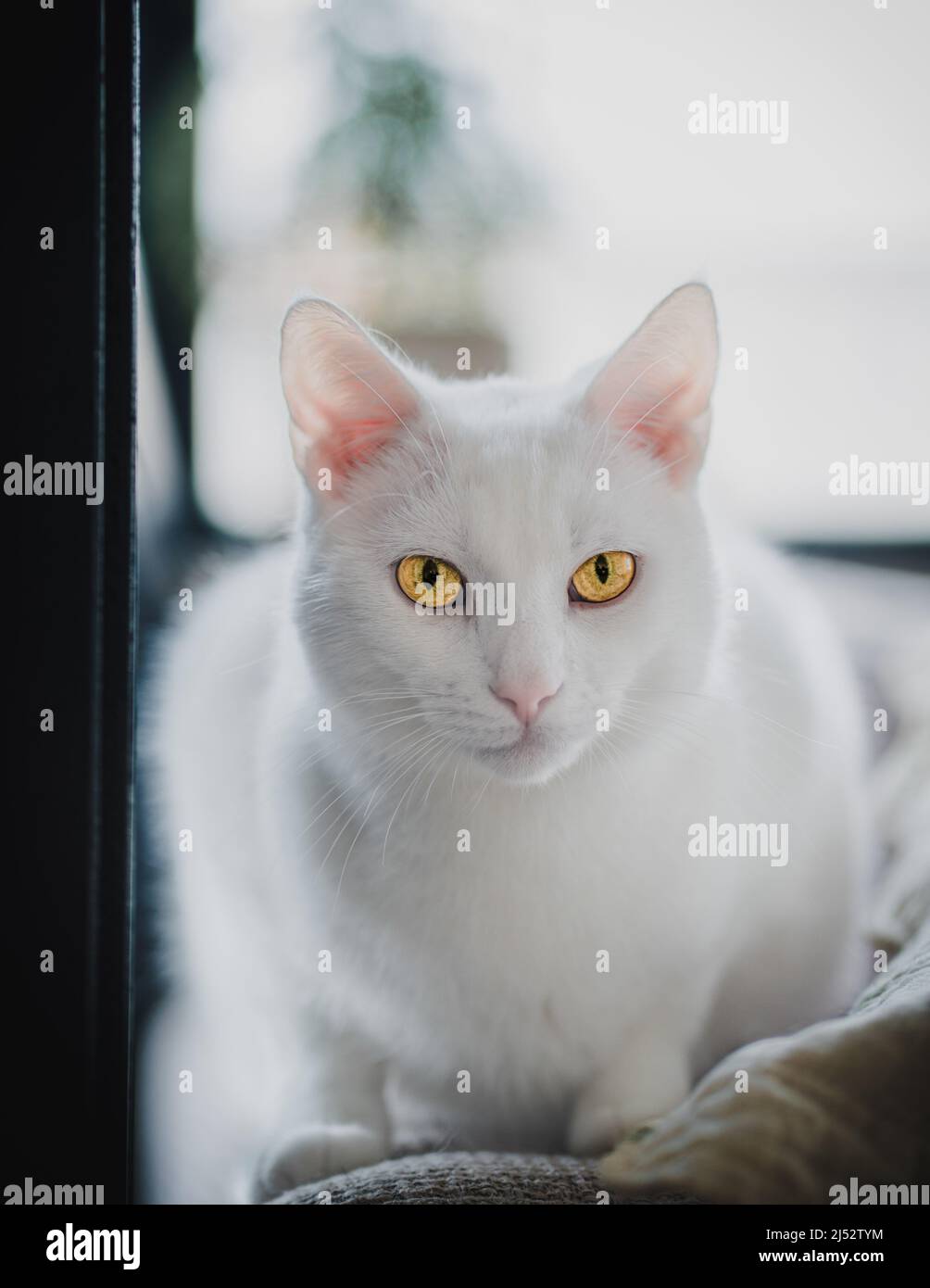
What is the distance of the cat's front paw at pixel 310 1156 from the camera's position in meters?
0.99

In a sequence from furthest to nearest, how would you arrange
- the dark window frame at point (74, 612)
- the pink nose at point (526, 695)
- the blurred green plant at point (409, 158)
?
the blurred green plant at point (409, 158), the dark window frame at point (74, 612), the pink nose at point (526, 695)

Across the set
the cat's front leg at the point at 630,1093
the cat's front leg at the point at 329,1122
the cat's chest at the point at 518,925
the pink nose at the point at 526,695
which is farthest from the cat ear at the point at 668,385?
the cat's front leg at the point at 329,1122

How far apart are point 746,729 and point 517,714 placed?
1.15 feet

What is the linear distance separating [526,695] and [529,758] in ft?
0.25

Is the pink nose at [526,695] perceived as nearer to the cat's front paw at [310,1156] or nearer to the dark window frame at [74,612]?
the dark window frame at [74,612]

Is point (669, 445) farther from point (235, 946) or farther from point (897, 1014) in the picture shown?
point (235, 946)

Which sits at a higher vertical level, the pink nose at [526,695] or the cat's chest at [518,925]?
the pink nose at [526,695]

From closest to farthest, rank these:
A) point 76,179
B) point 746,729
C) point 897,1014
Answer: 1. point 897,1014
2. point 76,179
3. point 746,729

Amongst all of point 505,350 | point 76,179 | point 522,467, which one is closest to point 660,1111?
point 522,467

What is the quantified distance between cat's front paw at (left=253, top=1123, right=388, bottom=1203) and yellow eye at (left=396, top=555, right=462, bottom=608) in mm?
560

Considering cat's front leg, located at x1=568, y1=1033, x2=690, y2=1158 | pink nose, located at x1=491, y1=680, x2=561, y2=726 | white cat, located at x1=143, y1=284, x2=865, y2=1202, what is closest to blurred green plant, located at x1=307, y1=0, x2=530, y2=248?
white cat, located at x1=143, y1=284, x2=865, y2=1202

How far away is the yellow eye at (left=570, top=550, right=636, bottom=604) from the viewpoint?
917 mm

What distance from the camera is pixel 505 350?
46.9 inches

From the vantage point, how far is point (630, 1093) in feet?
3.24
